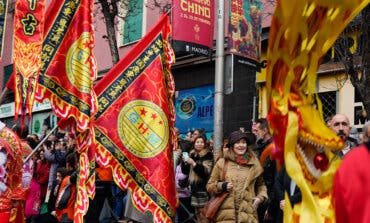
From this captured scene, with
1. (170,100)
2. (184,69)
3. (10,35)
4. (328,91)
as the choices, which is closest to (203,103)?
(184,69)

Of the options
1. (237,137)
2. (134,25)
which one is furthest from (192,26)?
(134,25)

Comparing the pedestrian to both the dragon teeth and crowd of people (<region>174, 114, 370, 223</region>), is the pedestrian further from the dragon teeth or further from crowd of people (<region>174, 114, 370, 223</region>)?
the dragon teeth

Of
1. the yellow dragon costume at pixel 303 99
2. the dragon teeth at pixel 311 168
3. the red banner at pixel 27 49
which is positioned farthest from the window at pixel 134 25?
the dragon teeth at pixel 311 168

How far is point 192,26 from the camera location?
1055 centimetres

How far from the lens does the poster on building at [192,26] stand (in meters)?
10.3

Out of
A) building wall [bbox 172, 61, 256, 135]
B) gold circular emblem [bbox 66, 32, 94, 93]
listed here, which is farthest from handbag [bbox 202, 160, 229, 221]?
building wall [bbox 172, 61, 256, 135]

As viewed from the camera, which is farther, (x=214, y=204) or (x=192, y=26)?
(x=192, y=26)

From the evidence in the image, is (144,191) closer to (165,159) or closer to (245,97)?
→ (165,159)

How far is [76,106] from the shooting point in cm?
630

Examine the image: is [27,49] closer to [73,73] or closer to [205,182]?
[73,73]

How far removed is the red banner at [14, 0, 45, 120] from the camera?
6395mm

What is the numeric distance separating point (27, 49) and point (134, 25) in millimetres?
11326

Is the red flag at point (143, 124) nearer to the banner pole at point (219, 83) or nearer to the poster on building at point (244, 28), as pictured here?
the banner pole at point (219, 83)

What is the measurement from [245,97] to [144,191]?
673 centimetres
